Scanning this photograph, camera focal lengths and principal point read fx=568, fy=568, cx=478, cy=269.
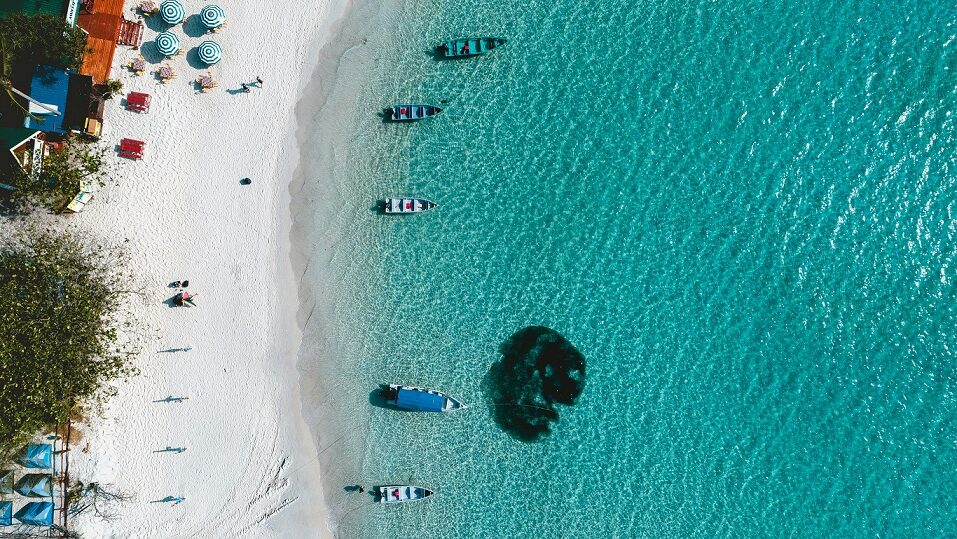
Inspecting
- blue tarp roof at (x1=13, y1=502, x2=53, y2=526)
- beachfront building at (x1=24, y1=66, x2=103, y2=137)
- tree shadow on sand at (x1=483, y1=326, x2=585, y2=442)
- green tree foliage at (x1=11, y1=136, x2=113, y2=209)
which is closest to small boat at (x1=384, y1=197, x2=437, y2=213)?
tree shadow on sand at (x1=483, y1=326, x2=585, y2=442)

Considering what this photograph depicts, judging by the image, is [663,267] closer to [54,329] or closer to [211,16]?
[211,16]

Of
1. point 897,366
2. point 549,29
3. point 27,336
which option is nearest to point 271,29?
point 549,29

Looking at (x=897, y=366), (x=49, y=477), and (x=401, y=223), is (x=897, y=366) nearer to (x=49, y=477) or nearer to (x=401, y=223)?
(x=401, y=223)

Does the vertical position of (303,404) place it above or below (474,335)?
below

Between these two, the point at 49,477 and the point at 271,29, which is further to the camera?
the point at 271,29

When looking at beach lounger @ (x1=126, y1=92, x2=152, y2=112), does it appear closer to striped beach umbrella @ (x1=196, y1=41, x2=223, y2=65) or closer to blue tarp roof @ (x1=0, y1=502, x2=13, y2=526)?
striped beach umbrella @ (x1=196, y1=41, x2=223, y2=65)

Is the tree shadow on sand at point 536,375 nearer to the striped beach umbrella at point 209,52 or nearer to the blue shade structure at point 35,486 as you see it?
the striped beach umbrella at point 209,52
